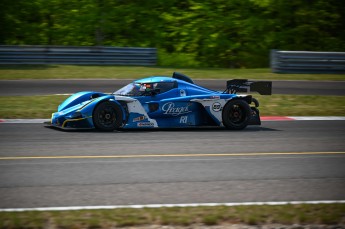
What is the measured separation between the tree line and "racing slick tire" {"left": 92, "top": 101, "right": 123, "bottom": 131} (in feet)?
63.0

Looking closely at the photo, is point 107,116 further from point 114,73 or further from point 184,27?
point 184,27

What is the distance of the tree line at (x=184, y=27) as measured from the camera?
3173cm

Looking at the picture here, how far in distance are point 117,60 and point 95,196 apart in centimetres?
1929

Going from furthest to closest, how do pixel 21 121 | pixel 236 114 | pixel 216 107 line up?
pixel 21 121
pixel 236 114
pixel 216 107

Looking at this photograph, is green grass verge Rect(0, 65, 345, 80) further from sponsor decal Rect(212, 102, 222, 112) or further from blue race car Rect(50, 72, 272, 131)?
sponsor decal Rect(212, 102, 222, 112)

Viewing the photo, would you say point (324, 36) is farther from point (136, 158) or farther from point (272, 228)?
point (272, 228)

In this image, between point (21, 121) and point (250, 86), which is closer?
point (250, 86)

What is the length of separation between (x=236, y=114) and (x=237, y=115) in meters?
0.03

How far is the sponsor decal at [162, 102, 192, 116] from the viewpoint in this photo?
12914mm

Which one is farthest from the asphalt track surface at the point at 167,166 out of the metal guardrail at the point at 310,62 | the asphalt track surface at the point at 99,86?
the metal guardrail at the point at 310,62

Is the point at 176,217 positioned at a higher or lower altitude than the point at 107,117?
lower

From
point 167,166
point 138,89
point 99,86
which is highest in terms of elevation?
point 99,86

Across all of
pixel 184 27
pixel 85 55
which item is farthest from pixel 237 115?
pixel 184 27

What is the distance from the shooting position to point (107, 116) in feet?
41.1
